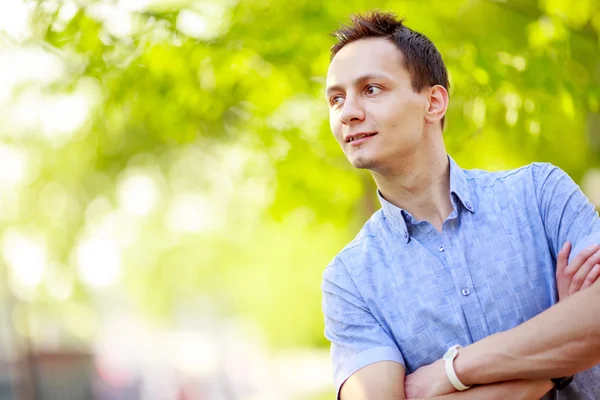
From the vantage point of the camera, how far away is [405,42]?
9.32 feet

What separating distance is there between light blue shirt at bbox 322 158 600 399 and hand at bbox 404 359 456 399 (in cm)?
6

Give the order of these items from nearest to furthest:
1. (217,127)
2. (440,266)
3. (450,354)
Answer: (450,354)
(440,266)
(217,127)

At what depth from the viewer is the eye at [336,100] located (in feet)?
9.11

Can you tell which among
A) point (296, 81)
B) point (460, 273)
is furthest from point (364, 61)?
point (296, 81)

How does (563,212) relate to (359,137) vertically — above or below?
below

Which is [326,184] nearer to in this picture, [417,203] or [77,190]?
[417,203]

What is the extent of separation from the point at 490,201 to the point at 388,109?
42 cm

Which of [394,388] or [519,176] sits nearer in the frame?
[394,388]

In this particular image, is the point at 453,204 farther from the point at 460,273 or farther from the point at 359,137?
the point at 359,137

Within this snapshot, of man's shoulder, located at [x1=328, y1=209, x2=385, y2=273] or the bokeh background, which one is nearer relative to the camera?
man's shoulder, located at [x1=328, y1=209, x2=385, y2=273]

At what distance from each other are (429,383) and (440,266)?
1.14 feet

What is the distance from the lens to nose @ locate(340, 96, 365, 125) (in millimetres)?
2674

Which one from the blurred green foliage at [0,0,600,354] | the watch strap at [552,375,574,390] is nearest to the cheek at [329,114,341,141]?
the watch strap at [552,375,574,390]

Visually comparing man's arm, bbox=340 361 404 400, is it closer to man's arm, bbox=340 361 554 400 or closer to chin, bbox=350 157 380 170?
man's arm, bbox=340 361 554 400
